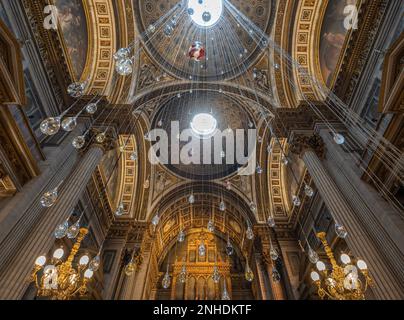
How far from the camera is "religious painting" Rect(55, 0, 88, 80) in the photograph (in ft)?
28.3

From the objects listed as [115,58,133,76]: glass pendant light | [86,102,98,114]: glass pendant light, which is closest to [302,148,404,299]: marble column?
[115,58,133,76]: glass pendant light

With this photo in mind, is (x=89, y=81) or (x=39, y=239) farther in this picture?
(x=89, y=81)

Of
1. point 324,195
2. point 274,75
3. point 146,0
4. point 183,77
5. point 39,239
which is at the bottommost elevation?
point 39,239

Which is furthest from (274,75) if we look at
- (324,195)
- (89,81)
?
(89,81)

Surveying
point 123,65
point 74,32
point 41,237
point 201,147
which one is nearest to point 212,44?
point 201,147

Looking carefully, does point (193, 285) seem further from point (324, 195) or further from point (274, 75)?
point (274, 75)

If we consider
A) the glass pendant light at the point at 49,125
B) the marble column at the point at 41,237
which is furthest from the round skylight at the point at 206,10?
the glass pendant light at the point at 49,125

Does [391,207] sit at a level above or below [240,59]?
below

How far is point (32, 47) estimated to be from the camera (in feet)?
24.1

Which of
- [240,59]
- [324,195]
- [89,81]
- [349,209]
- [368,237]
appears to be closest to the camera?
[368,237]

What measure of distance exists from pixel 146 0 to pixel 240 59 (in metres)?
5.62

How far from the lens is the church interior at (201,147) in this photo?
18.8ft

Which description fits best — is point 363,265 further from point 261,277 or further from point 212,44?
point 212,44

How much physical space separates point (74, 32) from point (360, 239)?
11.4m
